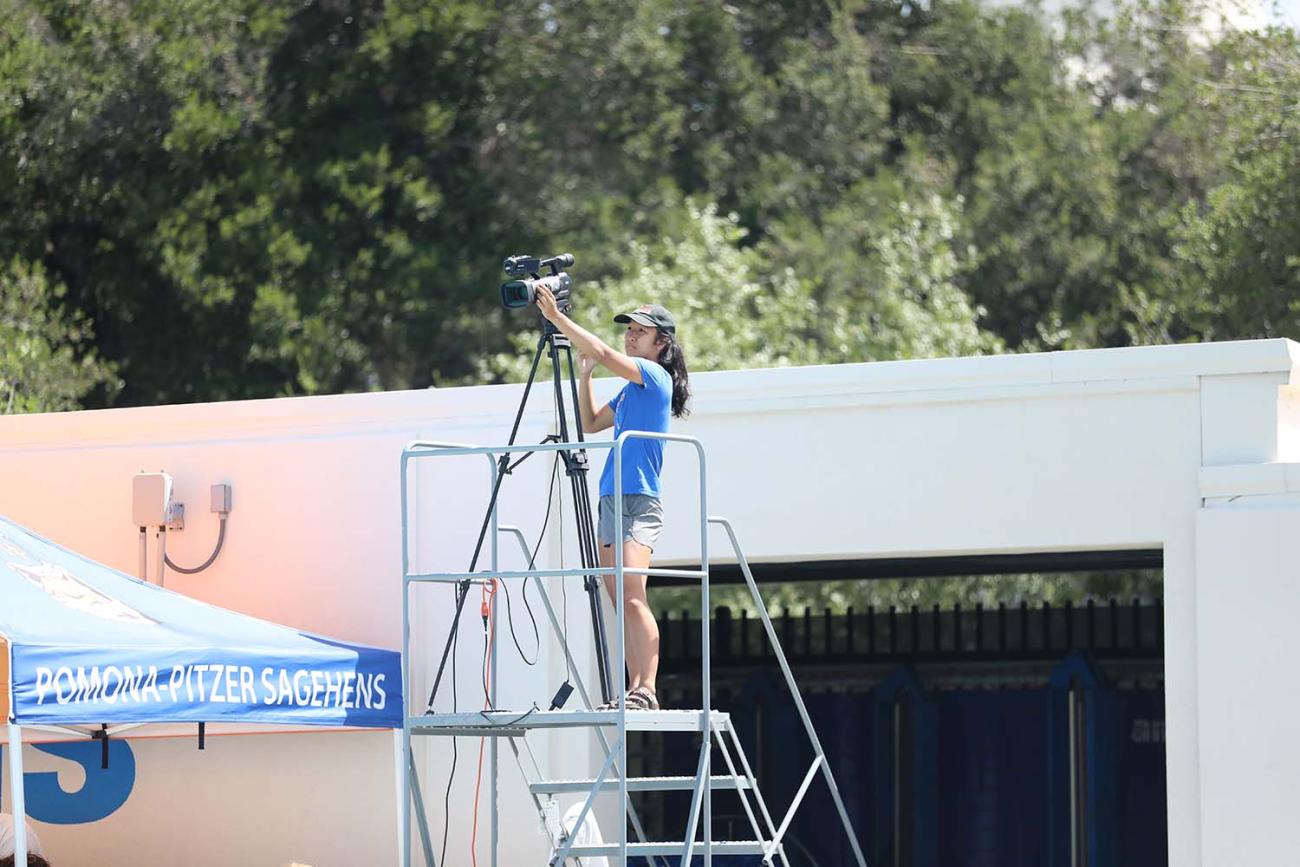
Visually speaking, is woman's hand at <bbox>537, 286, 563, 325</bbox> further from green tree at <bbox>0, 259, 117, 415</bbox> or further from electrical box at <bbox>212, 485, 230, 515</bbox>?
green tree at <bbox>0, 259, 117, 415</bbox>

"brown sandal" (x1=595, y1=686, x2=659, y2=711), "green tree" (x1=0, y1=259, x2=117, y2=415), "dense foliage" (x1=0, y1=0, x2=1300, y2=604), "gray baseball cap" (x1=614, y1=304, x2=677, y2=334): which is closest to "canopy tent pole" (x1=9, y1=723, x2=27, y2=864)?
"brown sandal" (x1=595, y1=686, x2=659, y2=711)

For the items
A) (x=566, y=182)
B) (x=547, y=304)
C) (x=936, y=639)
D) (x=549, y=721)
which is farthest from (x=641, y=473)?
(x=566, y=182)

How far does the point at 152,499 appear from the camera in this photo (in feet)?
37.1

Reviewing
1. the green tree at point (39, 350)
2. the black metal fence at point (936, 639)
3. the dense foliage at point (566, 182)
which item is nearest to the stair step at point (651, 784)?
the black metal fence at point (936, 639)

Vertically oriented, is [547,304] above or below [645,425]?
above

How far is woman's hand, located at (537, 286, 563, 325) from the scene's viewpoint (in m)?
7.86

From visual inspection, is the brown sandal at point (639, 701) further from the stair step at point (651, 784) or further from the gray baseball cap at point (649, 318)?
the gray baseball cap at point (649, 318)

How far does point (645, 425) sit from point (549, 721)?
1339 mm

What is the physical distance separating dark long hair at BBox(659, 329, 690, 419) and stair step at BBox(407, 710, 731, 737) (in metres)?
1.40

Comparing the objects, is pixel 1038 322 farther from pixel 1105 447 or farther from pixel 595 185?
pixel 1105 447

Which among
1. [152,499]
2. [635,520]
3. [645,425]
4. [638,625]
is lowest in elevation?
[638,625]

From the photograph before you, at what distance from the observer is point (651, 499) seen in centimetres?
848

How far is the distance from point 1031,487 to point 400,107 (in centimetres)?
1834

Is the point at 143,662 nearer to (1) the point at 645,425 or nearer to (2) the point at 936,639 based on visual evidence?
(1) the point at 645,425
